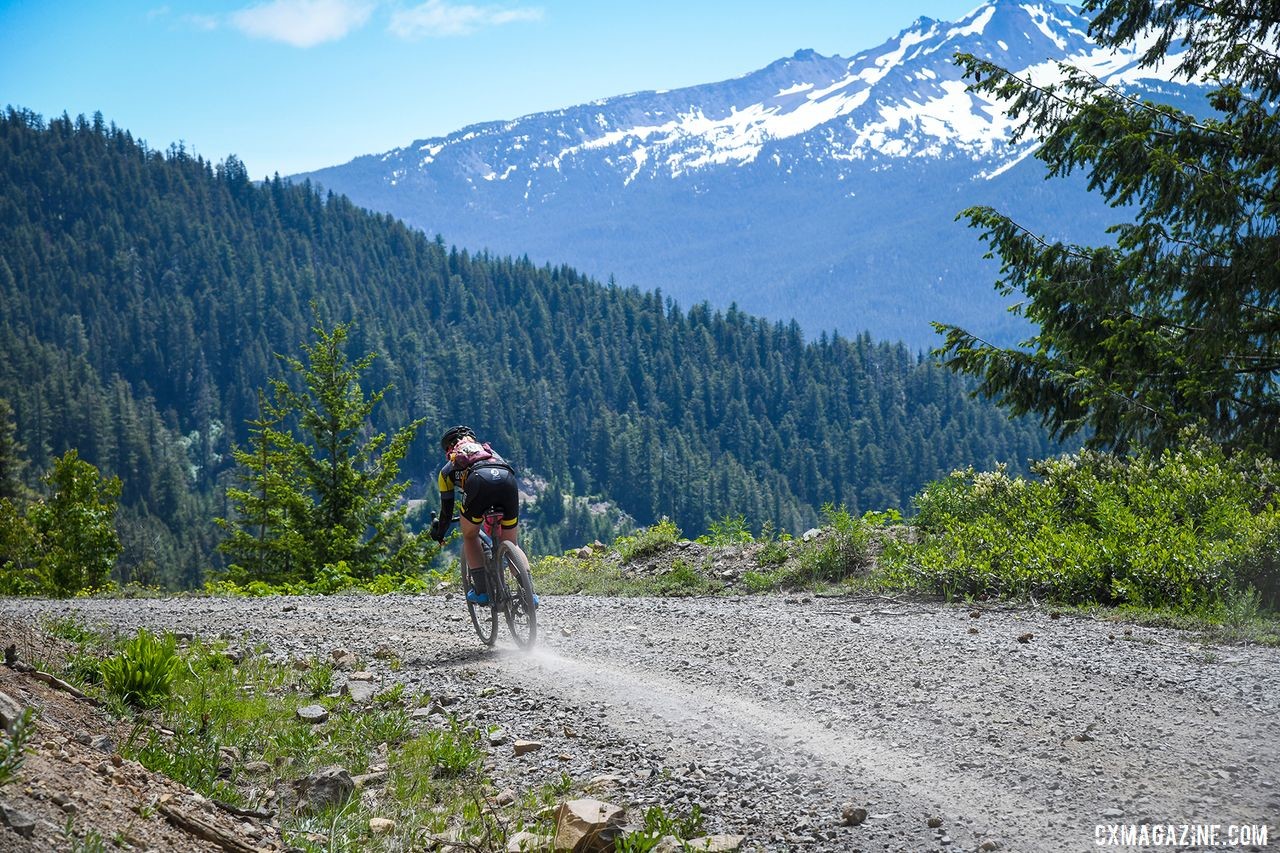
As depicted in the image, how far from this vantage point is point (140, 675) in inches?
270

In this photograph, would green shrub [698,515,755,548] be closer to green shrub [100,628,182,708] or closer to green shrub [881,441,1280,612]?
green shrub [881,441,1280,612]

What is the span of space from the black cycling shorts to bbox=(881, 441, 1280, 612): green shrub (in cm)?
457

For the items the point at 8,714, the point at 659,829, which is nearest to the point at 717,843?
the point at 659,829

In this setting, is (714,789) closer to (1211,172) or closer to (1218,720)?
(1218,720)

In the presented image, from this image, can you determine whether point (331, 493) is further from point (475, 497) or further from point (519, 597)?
point (519, 597)

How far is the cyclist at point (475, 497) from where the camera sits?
31.1 feet

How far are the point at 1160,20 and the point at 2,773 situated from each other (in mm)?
15343

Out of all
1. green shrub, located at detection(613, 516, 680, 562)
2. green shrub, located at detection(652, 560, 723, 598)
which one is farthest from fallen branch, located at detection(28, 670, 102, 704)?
green shrub, located at detection(613, 516, 680, 562)

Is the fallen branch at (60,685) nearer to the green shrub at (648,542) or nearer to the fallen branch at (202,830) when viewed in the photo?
the fallen branch at (202,830)

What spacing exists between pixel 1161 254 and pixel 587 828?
1124 centimetres

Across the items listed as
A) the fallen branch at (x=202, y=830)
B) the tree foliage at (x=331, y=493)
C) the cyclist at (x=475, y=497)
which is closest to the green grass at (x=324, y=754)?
the fallen branch at (x=202, y=830)

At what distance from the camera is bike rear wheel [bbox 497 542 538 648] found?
30.8 feet

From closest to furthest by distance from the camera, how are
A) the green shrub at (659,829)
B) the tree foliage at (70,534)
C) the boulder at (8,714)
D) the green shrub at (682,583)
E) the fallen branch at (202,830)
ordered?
the fallen branch at (202,830) < the boulder at (8,714) < the green shrub at (659,829) < the green shrub at (682,583) < the tree foliage at (70,534)

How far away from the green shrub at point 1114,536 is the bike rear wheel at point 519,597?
168 inches
